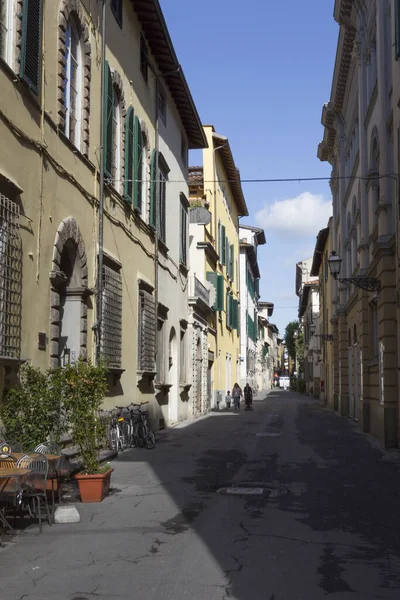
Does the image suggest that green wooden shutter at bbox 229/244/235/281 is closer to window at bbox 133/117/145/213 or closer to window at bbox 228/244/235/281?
window at bbox 228/244/235/281

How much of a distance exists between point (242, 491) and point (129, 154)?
9350mm

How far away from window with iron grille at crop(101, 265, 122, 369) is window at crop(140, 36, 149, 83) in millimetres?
6057

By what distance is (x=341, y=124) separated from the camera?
97.2ft

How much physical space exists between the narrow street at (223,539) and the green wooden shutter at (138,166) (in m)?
6.85

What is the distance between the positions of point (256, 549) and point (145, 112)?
14447 millimetres

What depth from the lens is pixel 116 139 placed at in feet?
54.4

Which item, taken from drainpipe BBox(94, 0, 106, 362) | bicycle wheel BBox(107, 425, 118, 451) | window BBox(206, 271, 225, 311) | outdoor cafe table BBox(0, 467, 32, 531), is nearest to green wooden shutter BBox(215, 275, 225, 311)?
window BBox(206, 271, 225, 311)

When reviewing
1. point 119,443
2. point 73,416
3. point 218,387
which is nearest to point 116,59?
point 119,443

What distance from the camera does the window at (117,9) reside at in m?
16.0

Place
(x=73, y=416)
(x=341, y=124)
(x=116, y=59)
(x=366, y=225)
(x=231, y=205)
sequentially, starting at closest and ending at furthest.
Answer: (x=73, y=416)
(x=116, y=59)
(x=366, y=225)
(x=341, y=124)
(x=231, y=205)

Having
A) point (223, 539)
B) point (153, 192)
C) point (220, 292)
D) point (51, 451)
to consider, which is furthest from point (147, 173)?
point (220, 292)

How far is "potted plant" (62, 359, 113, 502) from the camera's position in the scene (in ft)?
30.6

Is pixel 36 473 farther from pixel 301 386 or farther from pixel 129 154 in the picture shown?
pixel 301 386

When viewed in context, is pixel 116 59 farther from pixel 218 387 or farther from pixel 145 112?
pixel 218 387
